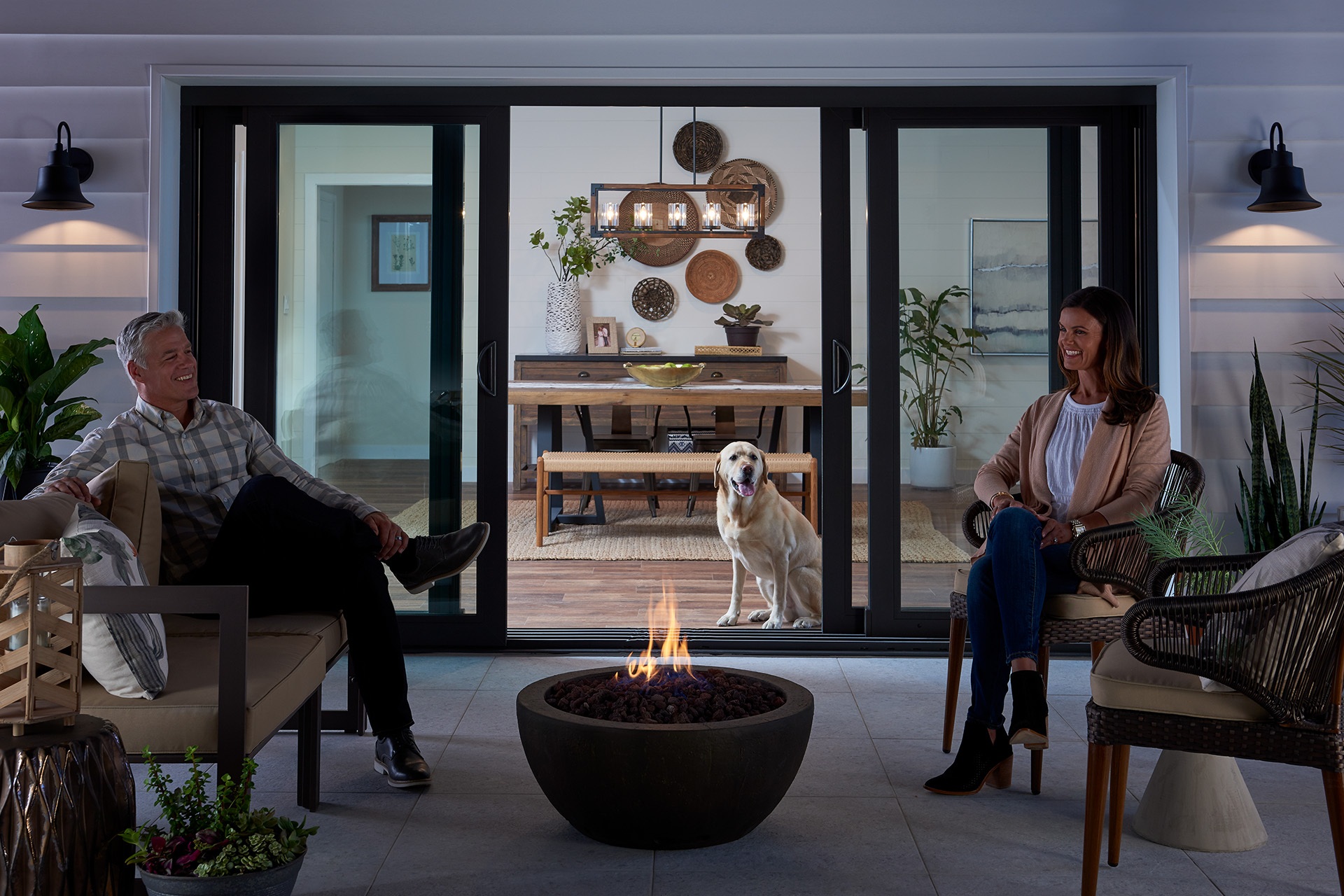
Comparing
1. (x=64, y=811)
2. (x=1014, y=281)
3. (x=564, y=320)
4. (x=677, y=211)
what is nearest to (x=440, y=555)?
(x=64, y=811)

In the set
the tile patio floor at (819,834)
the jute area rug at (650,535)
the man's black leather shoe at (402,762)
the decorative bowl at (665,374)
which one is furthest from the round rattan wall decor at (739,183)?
the man's black leather shoe at (402,762)

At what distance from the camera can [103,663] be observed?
175cm

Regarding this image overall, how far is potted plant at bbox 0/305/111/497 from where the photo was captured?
3.29 metres

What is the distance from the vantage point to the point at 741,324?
8.11 m

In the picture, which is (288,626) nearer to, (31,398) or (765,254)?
(31,398)

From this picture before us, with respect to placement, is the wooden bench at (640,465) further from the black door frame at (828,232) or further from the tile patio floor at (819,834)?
the tile patio floor at (819,834)

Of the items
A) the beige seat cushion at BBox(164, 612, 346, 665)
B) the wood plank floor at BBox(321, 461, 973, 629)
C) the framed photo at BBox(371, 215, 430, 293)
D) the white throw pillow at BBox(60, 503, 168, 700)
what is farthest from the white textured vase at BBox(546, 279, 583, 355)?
the white throw pillow at BBox(60, 503, 168, 700)

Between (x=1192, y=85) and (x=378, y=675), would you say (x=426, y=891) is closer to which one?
(x=378, y=675)

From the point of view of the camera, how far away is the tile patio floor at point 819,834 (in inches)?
77.4

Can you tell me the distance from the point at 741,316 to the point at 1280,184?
4946 mm

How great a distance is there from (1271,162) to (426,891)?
127 inches

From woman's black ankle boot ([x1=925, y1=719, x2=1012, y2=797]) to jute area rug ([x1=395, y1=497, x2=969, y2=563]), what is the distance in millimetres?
1406

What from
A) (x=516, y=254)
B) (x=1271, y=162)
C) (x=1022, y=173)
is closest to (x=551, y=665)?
(x=1022, y=173)

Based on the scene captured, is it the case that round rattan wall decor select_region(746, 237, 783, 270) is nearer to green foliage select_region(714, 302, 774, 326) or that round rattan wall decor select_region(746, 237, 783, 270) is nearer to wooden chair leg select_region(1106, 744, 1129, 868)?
green foliage select_region(714, 302, 774, 326)
